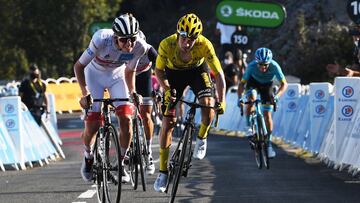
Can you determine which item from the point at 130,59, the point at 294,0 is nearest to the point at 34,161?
the point at 130,59

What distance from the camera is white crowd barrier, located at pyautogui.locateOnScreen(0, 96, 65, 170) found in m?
18.9

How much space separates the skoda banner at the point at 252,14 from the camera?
3164 centimetres

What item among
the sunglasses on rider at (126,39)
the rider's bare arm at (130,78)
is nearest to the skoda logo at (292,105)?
the rider's bare arm at (130,78)

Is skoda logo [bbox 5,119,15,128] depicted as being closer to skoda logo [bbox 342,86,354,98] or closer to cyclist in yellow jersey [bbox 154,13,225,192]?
skoda logo [bbox 342,86,354,98]

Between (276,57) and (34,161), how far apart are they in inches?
1299

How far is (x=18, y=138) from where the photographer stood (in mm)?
19281

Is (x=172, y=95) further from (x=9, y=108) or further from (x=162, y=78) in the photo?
(x=9, y=108)

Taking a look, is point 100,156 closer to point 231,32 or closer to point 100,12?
point 231,32

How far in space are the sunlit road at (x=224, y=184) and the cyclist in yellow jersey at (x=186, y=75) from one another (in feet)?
2.53

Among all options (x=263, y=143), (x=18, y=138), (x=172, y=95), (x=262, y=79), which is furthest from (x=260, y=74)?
(x=172, y=95)

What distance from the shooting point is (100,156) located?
464 inches

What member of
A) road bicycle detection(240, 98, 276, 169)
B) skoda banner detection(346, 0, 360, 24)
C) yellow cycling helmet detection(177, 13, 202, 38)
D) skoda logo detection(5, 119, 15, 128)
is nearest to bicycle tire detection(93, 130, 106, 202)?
yellow cycling helmet detection(177, 13, 202, 38)

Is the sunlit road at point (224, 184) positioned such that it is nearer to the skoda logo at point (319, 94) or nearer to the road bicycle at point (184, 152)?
the road bicycle at point (184, 152)

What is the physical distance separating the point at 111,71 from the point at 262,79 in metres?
6.04
